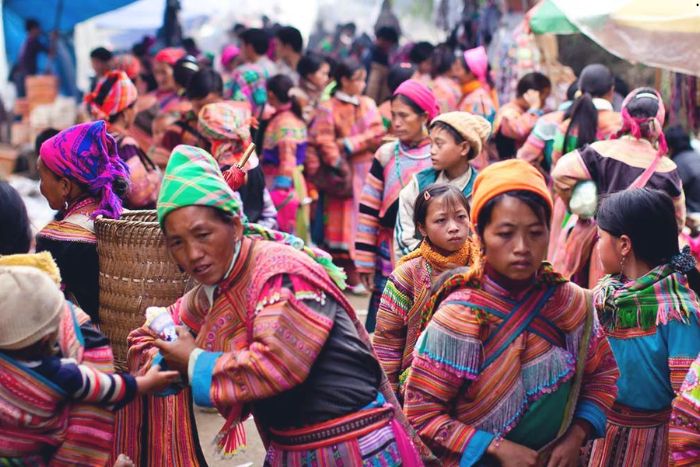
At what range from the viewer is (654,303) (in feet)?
11.8

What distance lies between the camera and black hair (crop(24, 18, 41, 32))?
42.8 feet

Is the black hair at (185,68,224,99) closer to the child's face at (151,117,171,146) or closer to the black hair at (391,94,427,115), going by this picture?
the child's face at (151,117,171,146)

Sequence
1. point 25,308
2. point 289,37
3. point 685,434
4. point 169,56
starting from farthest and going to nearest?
point 289,37 < point 169,56 < point 685,434 < point 25,308

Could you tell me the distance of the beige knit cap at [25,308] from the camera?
267 cm

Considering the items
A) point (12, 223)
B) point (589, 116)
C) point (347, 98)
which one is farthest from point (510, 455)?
point (347, 98)

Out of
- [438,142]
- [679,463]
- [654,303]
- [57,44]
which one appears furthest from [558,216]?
[57,44]

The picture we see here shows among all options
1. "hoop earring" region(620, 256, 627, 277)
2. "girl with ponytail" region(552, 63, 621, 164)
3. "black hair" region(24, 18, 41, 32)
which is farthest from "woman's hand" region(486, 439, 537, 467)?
"black hair" region(24, 18, 41, 32)

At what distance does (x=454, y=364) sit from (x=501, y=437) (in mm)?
270

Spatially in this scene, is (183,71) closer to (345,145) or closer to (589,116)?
(345,145)

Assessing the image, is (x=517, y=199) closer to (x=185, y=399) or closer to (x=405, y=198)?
(x=185, y=399)

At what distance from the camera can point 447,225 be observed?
14.3 feet

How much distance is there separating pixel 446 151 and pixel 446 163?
0.23 feet

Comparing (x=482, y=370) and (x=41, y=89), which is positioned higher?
(x=482, y=370)

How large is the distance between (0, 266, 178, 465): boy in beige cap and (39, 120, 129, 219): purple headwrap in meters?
1.59
